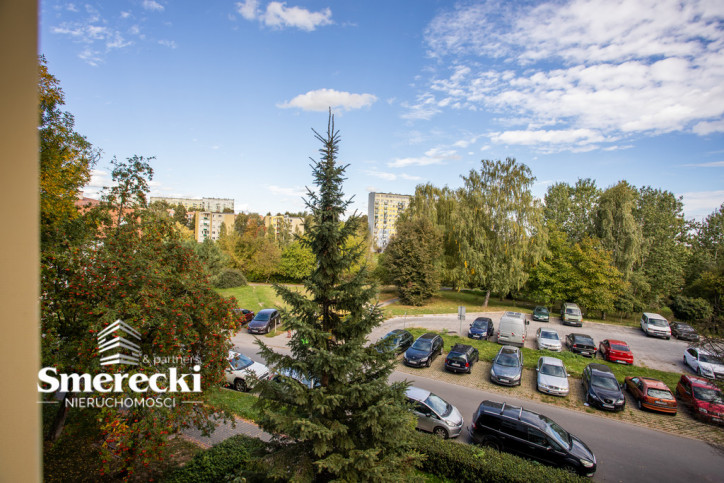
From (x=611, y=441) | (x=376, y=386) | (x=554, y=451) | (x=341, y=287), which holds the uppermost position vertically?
(x=341, y=287)

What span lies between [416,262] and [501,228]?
8391 mm

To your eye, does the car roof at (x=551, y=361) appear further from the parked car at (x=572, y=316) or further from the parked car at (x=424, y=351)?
the parked car at (x=572, y=316)

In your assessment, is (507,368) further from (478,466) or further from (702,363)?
(702,363)

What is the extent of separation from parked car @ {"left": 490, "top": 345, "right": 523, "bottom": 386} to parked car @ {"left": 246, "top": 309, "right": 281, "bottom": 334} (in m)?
13.3

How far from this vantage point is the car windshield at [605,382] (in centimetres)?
1338

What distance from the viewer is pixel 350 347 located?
574 cm

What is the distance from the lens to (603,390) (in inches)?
520

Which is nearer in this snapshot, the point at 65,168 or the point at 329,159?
the point at 329,159

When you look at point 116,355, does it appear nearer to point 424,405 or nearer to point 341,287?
point 341,287

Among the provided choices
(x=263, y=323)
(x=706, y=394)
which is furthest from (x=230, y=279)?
(x=706, y=394)

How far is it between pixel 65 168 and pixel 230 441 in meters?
9.37

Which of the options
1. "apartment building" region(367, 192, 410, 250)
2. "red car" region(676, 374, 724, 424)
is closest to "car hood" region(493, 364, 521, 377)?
"red car" region(676, 374, 724, 424)

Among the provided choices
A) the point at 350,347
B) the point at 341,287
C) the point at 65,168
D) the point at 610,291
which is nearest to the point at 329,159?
the point at 341,287

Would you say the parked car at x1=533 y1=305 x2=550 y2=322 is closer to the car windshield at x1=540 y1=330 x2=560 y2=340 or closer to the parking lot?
the parking lot
